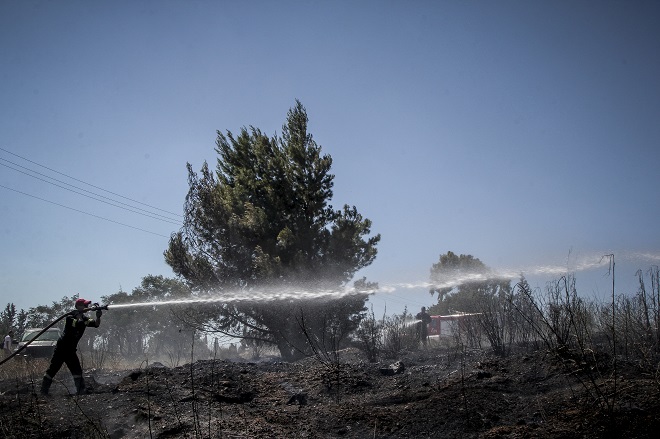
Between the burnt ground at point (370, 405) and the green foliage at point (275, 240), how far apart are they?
7522 mm

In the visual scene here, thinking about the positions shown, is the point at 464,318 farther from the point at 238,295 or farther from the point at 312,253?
the point at 238,295

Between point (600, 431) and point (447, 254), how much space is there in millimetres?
33475

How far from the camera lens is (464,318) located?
12305 mm

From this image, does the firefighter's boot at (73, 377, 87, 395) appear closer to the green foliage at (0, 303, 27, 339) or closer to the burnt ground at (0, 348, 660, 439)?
the burnt ground at (0, 348, 660, 439)

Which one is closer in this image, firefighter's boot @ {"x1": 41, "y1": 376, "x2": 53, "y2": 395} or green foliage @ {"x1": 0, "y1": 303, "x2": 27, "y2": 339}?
firefighter's boot @ {"x1": 41, "y1": 376, "x2": 53, "y2": 395}

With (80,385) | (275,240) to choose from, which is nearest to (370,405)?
(80,385)

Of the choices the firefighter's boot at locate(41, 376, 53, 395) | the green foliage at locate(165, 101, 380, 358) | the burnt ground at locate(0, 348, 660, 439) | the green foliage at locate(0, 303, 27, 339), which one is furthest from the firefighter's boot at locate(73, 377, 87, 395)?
the green foliage at locate(0, 303, 27, 339)

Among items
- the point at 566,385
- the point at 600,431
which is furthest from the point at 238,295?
the point at 600,431

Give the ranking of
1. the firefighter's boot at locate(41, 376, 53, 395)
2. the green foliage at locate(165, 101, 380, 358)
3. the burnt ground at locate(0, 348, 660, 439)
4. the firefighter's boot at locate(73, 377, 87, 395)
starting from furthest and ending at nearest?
the green foliage at locate(165, 101, 380, 358)
the firefighter's boot at locate(41, 376, 53, 395)
the firefighter's boot at locate(73, 377, 87, 395)
the burnt ground at locate(0, 348, 660, 439)

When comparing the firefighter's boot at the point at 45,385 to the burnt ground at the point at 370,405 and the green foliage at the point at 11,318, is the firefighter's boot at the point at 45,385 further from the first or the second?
the green foliage at the point at 11,318

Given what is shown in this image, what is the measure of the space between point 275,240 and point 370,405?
33.9 ft

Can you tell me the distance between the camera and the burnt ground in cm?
413

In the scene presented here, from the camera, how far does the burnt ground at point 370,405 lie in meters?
4.13

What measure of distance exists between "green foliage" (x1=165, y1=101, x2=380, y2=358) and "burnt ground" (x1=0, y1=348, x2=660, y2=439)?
752 cm
